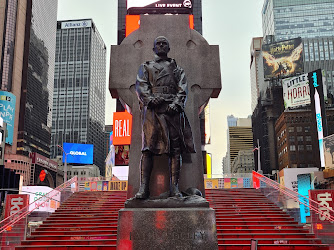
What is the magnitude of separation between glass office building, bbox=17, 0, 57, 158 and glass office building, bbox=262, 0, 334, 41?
8690cm

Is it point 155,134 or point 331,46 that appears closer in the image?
point 155,134

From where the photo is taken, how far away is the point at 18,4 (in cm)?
12212

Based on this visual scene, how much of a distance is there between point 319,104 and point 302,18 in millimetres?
97652

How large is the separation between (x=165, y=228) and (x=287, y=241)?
8.01m

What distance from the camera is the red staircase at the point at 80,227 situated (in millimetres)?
12688

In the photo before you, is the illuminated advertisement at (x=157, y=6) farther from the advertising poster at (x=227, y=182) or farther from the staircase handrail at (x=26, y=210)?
the staircase handrail at (x=26, y=210)

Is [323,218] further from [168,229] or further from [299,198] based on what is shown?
[168,229]

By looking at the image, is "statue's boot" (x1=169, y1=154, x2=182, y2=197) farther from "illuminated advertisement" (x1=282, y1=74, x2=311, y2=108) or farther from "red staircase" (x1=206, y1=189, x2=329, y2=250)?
"illuminated advertisement" (x1=282, y1=74, x2=311, y2=108)

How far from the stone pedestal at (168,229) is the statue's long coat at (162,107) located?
113 cm

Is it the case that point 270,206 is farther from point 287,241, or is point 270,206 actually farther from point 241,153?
point 241,153

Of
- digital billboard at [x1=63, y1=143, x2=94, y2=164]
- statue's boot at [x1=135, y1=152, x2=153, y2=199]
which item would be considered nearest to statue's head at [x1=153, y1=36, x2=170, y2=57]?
statue's boot at [x1=135, y1=152, x2=153, y2=199]

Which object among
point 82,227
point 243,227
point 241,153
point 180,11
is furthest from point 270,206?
point 241,153

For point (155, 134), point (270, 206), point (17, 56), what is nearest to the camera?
point (155, 134)

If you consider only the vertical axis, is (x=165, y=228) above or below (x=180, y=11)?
below
